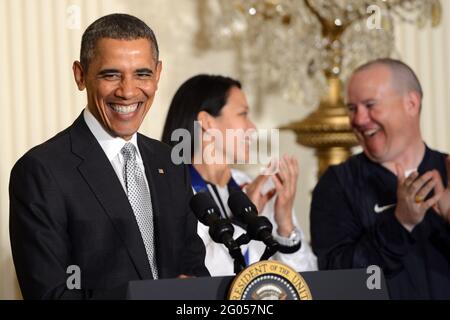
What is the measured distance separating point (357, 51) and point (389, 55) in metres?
0.13

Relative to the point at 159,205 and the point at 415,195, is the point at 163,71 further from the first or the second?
the point at 159,205

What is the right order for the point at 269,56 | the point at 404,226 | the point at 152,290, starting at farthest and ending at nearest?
the point at 269,56, the point at 404,226, the point at 152,290

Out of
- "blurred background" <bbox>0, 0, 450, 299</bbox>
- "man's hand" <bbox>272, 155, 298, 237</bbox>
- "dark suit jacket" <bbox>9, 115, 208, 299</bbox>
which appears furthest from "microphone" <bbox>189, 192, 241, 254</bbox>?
"blurred background" <bbox>0, 0, 450, 299</bbox>

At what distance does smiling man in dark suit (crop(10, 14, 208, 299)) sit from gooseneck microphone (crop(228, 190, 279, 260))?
0.13m

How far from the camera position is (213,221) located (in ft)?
5.30

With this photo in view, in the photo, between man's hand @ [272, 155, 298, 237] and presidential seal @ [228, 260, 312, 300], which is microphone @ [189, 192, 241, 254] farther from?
man's hand @ [272, 155, 298, 237]

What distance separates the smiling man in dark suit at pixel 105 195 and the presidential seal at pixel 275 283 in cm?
22

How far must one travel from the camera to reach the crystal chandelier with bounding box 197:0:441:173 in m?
3.62

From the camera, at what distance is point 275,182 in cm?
282

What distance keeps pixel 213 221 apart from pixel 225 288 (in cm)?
14

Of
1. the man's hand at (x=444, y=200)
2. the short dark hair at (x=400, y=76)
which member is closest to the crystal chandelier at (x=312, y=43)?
the short dark hair at (x=400, y=76)

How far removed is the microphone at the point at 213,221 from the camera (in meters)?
1.59
